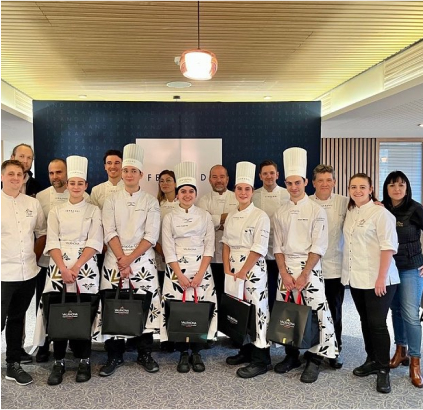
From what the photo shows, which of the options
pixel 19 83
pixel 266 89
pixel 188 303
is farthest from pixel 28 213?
pixel 266 89

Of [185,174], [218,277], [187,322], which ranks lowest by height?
[187,322]

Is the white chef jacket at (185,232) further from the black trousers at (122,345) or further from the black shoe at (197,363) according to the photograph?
the black shoe at (197,363)

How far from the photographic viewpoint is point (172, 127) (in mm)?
4062

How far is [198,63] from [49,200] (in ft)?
5.16

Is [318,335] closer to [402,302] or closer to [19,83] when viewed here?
[402,302]

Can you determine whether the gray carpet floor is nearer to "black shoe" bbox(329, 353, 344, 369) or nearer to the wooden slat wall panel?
"black shoe" bbox(329, 353, 344, 369)

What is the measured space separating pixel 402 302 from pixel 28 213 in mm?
2728

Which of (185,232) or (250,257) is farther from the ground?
(185,232)

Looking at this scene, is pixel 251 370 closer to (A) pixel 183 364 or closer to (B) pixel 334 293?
(A) pixel 183 364

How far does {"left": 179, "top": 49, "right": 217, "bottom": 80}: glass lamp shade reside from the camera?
2825mm

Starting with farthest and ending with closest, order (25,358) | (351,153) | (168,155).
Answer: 1. (351,153)
2. (168,155)
3. (25,358)

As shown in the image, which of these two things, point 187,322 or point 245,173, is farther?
point 245,173

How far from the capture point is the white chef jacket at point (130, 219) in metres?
2.95

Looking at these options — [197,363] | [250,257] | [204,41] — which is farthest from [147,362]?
[204,41]
